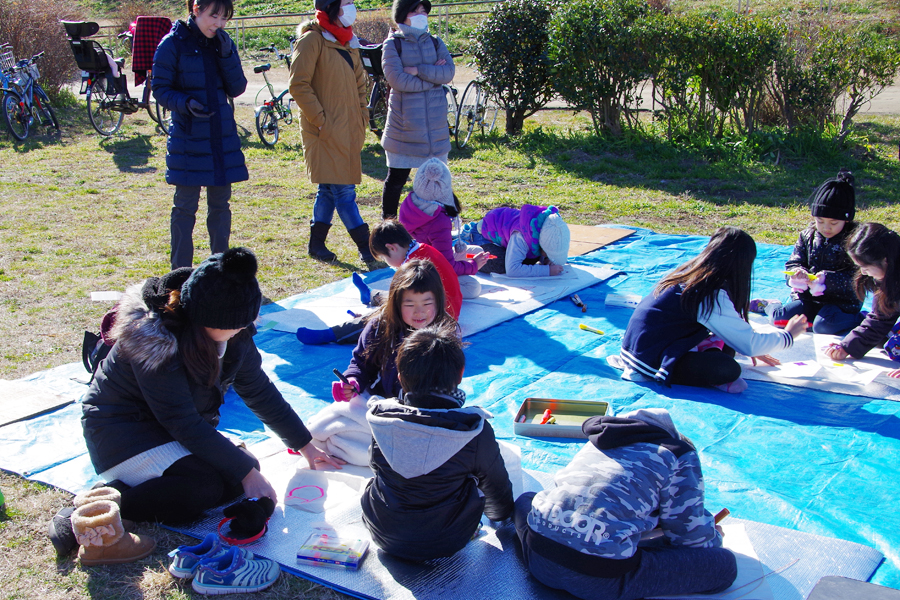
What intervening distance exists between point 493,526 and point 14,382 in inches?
95.3

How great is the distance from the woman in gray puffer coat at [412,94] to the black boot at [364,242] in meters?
0.51

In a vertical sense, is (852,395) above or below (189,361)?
below

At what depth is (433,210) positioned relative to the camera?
4.57 meters

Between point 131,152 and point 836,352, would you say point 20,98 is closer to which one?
point 131,152

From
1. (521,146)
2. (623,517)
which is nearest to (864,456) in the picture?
(623,517)

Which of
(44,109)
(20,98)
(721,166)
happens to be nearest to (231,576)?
(721,166)

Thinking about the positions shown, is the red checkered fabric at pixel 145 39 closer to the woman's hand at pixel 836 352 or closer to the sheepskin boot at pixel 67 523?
the sheepskin boot at pixel 67 523

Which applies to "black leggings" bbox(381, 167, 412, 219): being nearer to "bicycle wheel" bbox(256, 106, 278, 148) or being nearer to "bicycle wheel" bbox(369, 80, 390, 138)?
"bicycle wheel" bbox(369, 80, 390, 138)

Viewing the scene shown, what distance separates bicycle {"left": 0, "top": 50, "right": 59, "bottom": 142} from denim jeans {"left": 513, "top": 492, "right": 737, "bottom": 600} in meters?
10.0

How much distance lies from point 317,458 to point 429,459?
89 centimetres

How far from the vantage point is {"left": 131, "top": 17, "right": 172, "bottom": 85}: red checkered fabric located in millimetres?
9484

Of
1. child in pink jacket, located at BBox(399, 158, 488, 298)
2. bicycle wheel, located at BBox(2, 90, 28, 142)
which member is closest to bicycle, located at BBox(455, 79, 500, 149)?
child in pink jacket, located at BBox(399, 158, 488, 298)

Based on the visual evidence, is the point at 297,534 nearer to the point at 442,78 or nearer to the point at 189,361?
the point at 189,361

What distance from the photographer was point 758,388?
3.45 m
